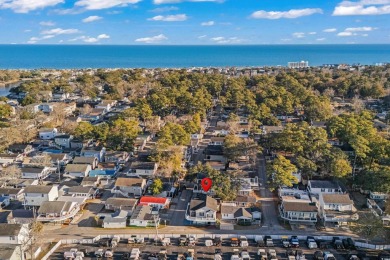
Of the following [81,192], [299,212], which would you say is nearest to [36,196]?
[81,192]

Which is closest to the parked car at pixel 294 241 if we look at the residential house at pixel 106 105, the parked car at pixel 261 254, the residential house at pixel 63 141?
the parked car at pixel 261 254

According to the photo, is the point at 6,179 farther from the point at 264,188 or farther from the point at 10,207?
the point at 264,188

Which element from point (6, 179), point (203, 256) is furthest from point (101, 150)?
point (203, 256)

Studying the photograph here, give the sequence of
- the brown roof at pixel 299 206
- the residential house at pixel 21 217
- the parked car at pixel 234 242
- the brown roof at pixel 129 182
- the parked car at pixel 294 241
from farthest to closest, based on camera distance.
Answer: the brown roof at pixel 129 182
the brown roof at pixel 299 206
the residential house at pixel 21 217
the parked car at pixel 234 242
the parked car at pixel 294 241

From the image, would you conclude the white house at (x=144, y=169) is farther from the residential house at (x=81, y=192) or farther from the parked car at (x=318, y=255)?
the parked car at (x=318, y=255)

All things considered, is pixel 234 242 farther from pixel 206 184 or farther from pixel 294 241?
pixel 206 184
